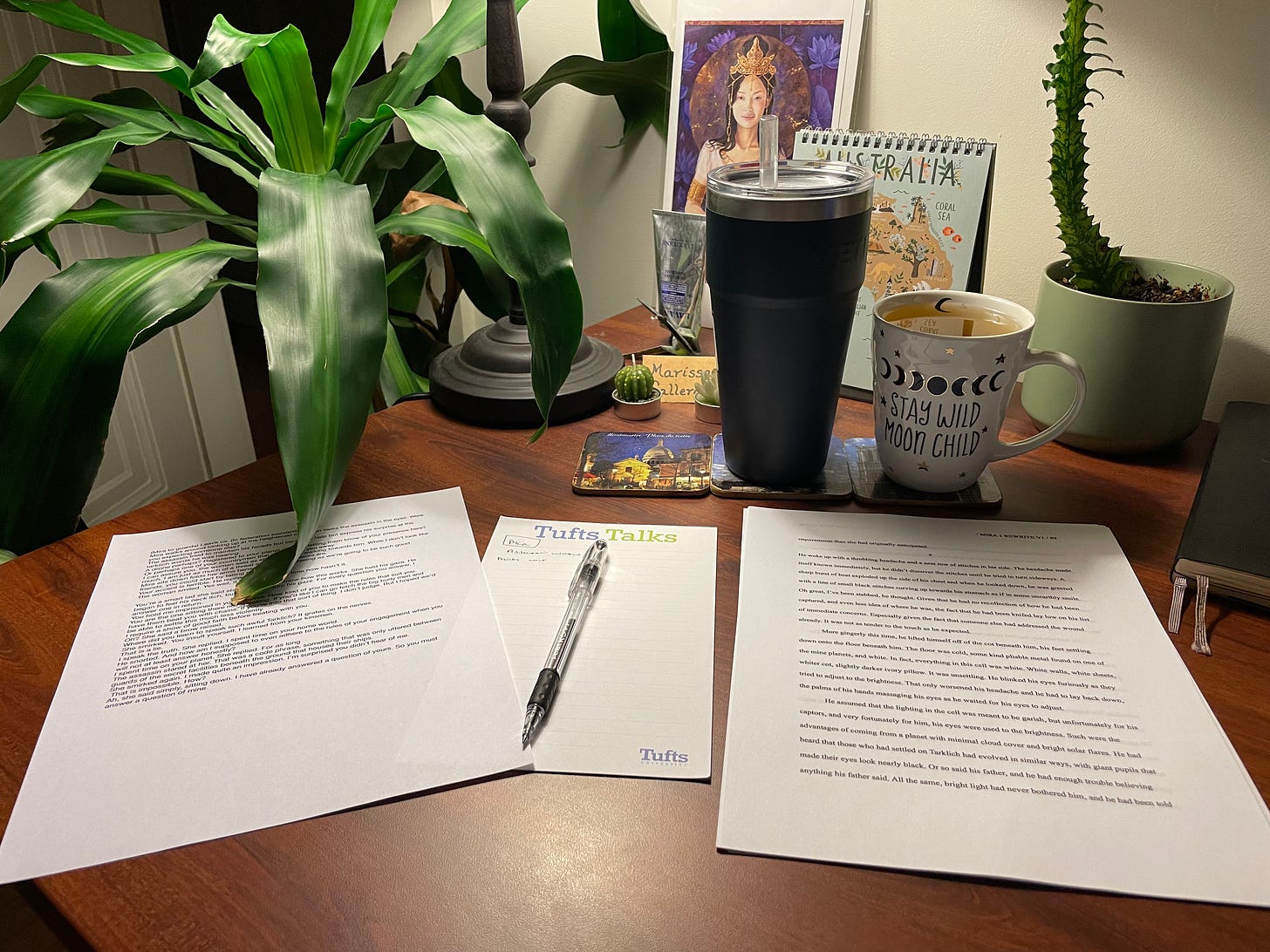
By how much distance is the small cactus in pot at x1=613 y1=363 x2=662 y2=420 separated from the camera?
0.74 meters

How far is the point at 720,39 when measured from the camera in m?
0.86

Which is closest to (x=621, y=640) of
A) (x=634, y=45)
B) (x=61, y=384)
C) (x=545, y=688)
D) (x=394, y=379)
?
(x=545, y=688)

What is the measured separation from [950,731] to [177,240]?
1634mm

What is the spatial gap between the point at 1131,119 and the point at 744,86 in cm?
34

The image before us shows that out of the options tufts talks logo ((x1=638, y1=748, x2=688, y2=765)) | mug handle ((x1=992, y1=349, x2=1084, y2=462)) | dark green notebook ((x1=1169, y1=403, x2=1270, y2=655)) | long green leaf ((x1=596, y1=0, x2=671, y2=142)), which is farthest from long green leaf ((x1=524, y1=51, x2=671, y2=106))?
tufts talks logo ((x1=638, y1=748, x2=688, y2=765))

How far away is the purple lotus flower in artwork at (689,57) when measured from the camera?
2.86 feet

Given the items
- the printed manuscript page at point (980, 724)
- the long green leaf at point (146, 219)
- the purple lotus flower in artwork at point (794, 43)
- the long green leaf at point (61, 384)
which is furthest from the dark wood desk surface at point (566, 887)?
A: the purple lotus flower in artwork at point (794, 43)

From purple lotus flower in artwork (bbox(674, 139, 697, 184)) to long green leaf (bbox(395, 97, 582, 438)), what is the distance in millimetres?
368

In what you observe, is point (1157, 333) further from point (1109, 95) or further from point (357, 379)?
point (357, 379)

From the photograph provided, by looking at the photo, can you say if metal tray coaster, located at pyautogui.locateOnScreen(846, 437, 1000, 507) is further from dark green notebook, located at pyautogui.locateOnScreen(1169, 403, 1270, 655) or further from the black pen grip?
the black pen grip

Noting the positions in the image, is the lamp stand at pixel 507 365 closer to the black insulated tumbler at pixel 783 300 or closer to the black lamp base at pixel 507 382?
the black lamp base at pixel 507 382

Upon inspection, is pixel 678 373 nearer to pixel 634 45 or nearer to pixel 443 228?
pixel 443 228

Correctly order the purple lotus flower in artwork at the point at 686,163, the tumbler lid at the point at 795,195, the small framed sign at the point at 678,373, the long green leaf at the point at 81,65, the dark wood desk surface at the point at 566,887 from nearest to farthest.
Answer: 1. the dark wood desk surface at the point at 566,887
2. the tumbler lid at the point at 795,195
3. the long green leaf at the point at 81,65
4. the small framed sign at the point at 678,373
5. the purple lotus flower in artwork at the point at 686,163

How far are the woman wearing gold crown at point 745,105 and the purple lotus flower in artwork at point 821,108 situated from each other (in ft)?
0.13
